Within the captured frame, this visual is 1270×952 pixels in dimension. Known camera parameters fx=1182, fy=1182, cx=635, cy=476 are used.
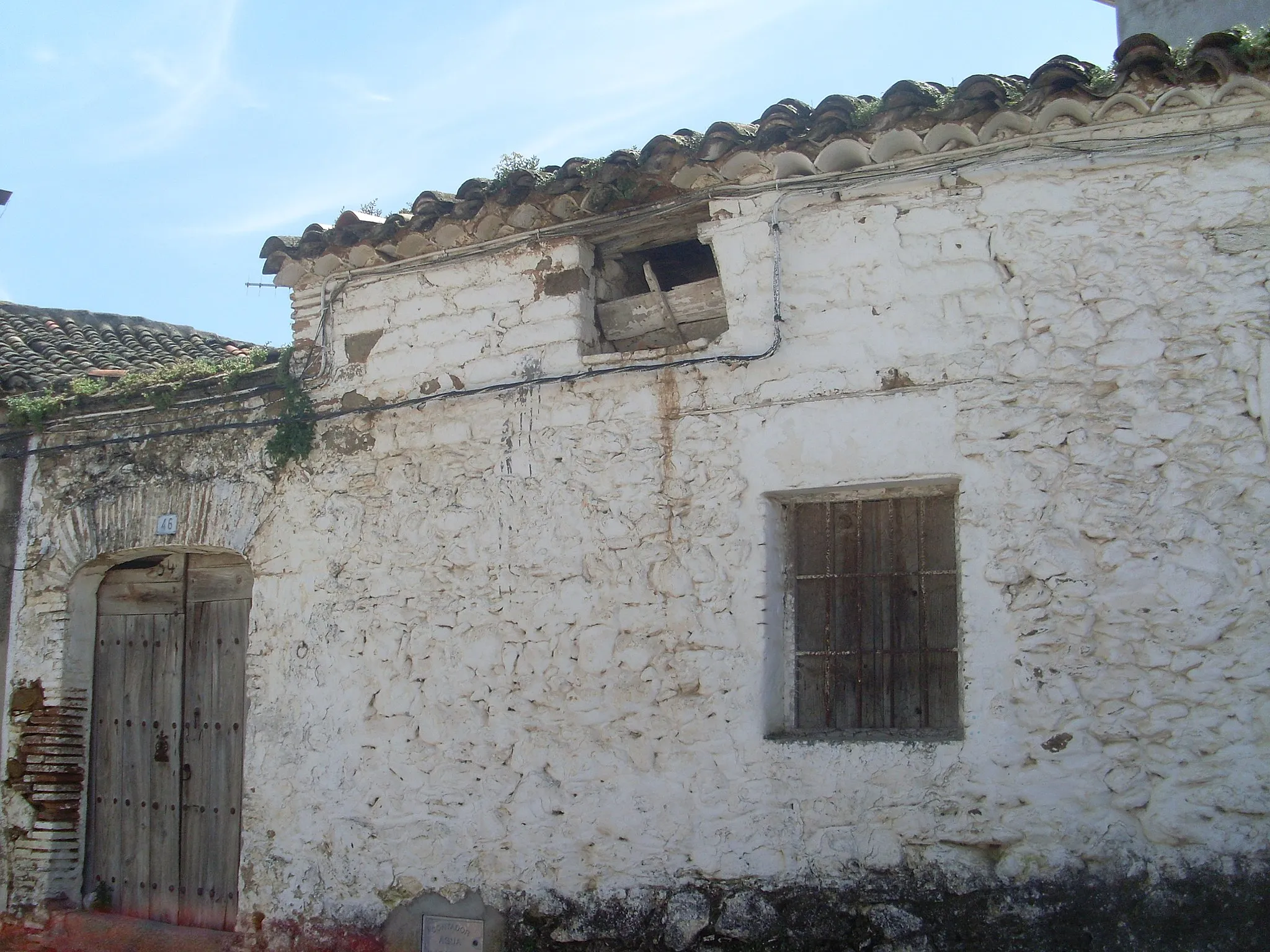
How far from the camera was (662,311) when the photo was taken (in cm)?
564

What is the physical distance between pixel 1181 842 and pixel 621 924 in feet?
7.26

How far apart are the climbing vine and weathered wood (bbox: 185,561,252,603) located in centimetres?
75

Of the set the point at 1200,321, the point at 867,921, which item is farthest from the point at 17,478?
the point at 1200,321

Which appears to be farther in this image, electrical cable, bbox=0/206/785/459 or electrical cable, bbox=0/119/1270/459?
electrical cable, bbox=0/206/785/459

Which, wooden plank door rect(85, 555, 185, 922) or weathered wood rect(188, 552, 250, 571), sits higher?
weathered wood rect(188, 552, 250, 571)

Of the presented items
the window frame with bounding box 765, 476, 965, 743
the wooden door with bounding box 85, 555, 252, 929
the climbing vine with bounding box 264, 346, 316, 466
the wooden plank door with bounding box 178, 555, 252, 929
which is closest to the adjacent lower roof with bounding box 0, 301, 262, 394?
the wooden door with bounding box 85, 555, 252, 929

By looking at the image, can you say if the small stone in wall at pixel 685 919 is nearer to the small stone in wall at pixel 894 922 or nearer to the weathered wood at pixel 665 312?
the small stone in wall at pixel 894 922

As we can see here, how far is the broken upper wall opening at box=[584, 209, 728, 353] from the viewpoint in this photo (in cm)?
557

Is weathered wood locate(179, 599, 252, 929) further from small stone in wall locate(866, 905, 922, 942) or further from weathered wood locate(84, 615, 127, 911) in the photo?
small stone in wall locate(866, 905, 922, 942)

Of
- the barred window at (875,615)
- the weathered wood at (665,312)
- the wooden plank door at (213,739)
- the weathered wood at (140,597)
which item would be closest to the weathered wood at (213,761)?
the wooden plank door at (213,739)

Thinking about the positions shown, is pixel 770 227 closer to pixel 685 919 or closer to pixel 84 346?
pixel 685 919

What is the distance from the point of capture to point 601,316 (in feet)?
18.9

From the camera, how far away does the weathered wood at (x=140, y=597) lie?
22.0 ft

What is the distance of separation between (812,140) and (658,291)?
1.05 metres
